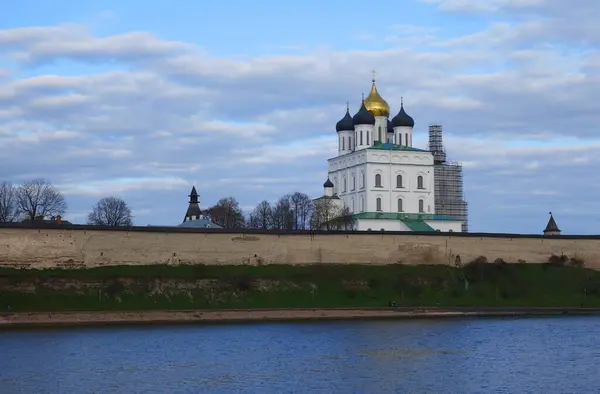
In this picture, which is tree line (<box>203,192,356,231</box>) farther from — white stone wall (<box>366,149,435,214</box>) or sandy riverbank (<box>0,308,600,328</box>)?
sandy riverbank (<box>0,308,600,328</box>)

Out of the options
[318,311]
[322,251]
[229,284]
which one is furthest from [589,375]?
[322,251]

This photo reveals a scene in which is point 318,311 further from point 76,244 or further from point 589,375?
point 589,375

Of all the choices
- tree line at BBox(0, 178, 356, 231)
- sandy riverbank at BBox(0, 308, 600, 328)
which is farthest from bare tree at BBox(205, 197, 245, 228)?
sandy riverbank at BBox(0, 308, 600, 328)

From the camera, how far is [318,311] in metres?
43.6

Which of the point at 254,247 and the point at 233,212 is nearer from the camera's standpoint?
the point at 254,247

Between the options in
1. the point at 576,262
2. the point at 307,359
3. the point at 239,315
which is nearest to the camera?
the point at 307,359

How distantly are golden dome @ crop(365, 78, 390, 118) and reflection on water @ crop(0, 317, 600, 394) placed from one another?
3401cm

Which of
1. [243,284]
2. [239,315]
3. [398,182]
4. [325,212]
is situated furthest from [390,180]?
[239,315]

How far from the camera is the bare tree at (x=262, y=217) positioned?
76812 millimetres

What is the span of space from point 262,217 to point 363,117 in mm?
12195

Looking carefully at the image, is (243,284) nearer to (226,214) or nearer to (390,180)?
(390,180)

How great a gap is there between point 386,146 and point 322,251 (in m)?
20.3

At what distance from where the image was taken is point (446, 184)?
8331 centimetres

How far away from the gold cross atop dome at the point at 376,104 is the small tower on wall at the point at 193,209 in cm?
2159
